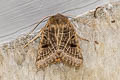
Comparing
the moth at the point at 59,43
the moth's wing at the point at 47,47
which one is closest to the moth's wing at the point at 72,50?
the moth at the point at 59,43

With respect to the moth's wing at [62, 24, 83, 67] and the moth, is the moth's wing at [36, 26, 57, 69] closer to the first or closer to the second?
the moth

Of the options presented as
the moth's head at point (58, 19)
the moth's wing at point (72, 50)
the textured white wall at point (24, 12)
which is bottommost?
the moth's wing at point (72, 50)

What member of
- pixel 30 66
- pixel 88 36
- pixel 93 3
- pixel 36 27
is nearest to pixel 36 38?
pixel 36 27

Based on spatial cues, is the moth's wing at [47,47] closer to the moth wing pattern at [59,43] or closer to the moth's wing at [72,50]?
the moth wing pattern at [59,43]

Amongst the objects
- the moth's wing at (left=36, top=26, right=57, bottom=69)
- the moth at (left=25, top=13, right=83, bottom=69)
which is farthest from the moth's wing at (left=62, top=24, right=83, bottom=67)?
the moth's wing at (left=36, top=26, right=57, bottom=69)

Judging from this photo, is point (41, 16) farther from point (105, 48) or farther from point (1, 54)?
point (105, 48)

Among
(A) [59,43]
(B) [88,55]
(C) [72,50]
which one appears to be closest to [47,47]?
(A) [59,43]

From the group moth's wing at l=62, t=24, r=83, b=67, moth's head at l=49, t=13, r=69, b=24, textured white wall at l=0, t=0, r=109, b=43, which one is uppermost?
textured white wall at l=0, t=0, r=109, b=43

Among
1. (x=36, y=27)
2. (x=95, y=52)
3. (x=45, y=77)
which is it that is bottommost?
(x=45, y=77)
